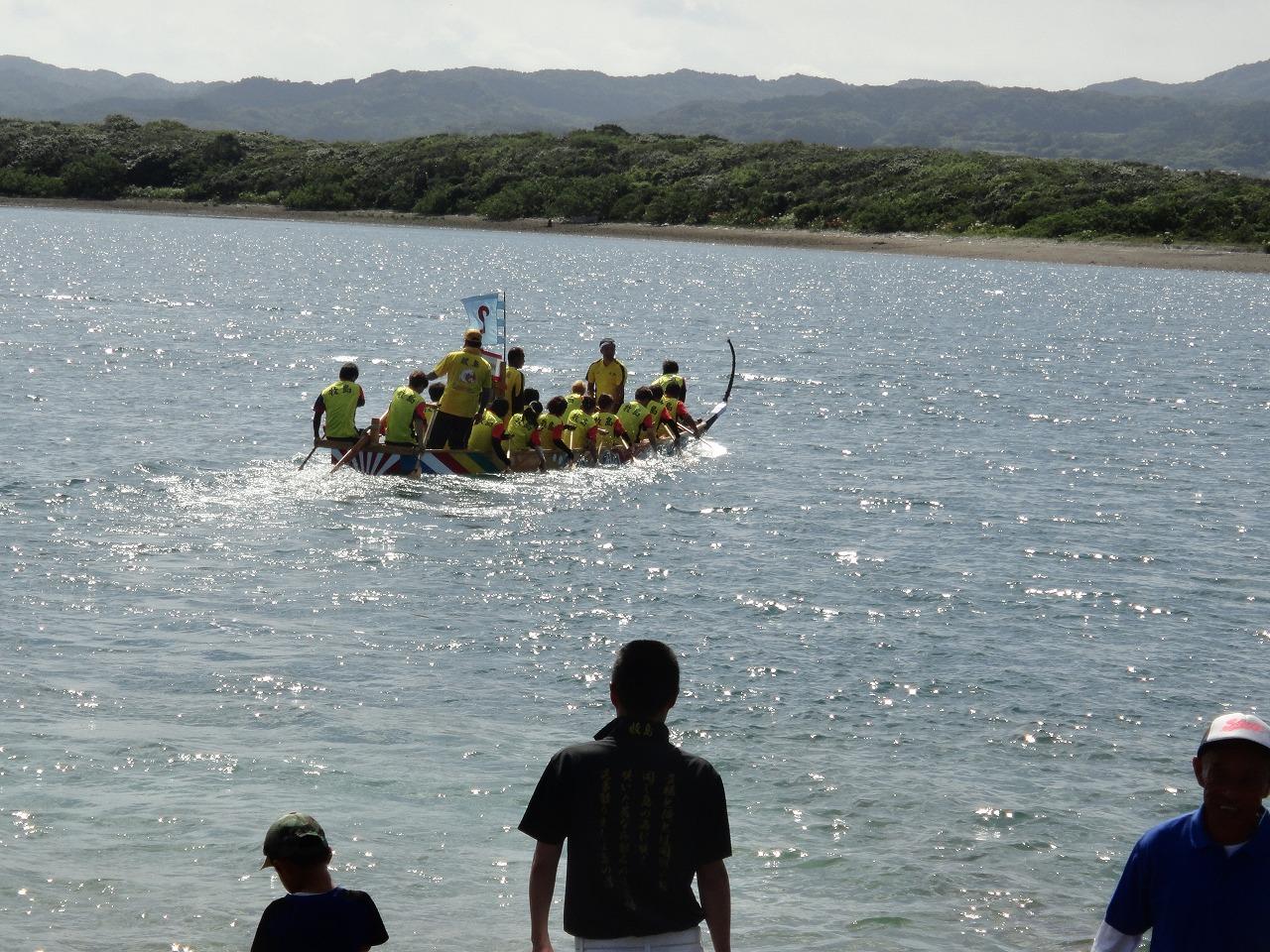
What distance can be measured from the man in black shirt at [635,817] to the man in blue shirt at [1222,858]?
1273 millimetres

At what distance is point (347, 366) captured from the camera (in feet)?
63.0

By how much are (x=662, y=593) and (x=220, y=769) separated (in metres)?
6.25

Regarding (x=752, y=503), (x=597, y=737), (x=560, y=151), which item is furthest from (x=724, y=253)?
(x=597, y=737)

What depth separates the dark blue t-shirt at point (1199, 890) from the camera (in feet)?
14.1

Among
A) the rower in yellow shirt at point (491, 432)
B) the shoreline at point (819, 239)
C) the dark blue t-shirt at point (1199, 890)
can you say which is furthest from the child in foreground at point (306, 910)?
the shoreline at point (819, 239)

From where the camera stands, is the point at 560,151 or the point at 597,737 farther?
the point at 560,151

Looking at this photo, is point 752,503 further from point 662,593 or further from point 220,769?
point 220,769

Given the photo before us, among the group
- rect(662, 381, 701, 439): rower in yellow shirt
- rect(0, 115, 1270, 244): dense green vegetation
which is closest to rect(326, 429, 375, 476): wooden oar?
rect(662, 381, 701, 439): rower in yellow shirt

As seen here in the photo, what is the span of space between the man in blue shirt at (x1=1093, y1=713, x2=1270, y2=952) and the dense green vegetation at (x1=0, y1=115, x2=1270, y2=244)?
87785mm

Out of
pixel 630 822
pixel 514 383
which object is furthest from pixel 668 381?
pixel 630 822

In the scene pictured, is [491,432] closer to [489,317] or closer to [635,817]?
[489,317]

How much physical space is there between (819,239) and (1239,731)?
91.5 metres

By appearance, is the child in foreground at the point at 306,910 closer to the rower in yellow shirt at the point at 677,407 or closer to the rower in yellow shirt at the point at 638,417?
the rower in yellow shirt at the point at 638,417

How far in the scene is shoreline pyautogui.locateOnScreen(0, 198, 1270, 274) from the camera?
82188mm
